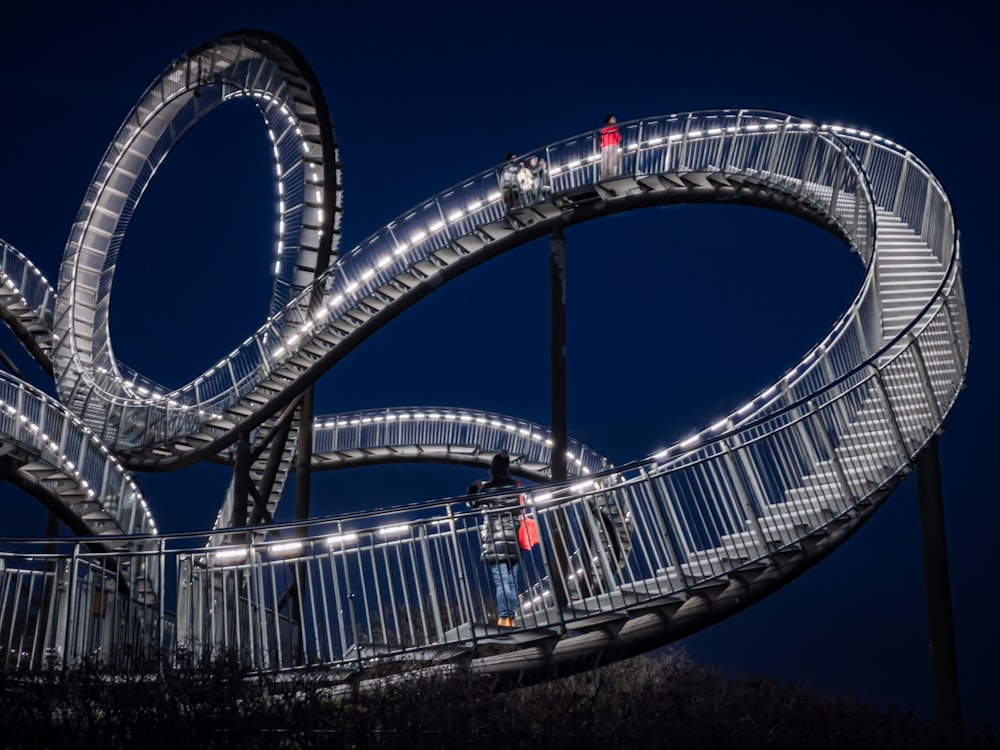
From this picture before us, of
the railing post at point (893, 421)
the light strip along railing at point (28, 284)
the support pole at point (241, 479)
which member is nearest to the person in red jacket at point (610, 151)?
the support pole at point (241, 479)

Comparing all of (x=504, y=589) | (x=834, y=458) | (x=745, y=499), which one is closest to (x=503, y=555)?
(x=504, y=589)

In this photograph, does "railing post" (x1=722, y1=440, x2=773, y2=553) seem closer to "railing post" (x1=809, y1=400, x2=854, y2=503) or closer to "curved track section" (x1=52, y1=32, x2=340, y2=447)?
"railing post" (x1=809, y1=400, x2=854, y2=503)

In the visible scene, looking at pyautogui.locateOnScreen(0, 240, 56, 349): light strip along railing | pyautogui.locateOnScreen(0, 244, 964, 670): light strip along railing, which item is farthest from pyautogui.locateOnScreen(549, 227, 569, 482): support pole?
pyautogui.locateOnScreen(0, 240, 56, 349): light strip along railing

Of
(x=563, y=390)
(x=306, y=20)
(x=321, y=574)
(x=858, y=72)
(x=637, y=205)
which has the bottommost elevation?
(x=321, y=574)

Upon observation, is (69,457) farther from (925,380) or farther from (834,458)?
(925,380)

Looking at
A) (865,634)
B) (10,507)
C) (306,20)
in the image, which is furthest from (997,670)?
(306,20)

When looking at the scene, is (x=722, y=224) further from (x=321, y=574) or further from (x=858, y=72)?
(x=321, y=574)
